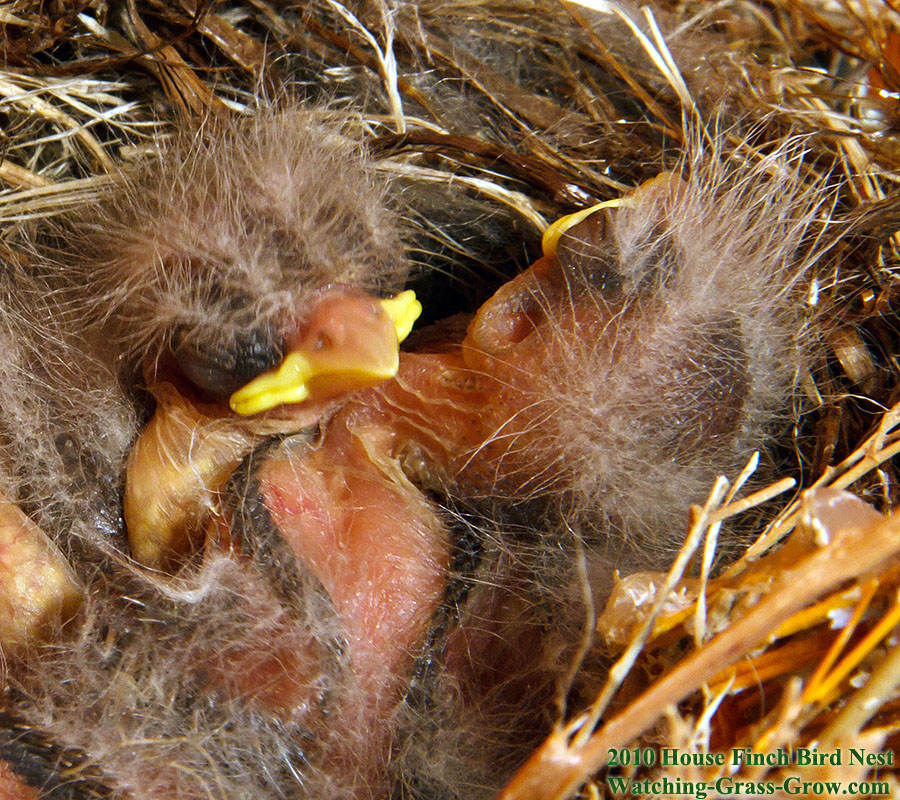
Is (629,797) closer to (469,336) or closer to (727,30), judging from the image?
(469,336)

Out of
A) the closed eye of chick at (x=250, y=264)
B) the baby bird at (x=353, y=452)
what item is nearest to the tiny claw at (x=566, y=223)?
the baby bird at (x=353, y=452)

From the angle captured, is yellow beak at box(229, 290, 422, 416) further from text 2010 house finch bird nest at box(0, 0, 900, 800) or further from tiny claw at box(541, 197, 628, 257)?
tiny claw at box(541, 197, 628, 257)

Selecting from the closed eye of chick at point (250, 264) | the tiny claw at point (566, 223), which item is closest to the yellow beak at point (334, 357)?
the closed eye of chick at point (250, 264)

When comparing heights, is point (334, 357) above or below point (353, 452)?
above

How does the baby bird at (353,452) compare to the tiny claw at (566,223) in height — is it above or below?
below

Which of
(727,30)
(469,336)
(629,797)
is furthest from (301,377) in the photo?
(727,30)

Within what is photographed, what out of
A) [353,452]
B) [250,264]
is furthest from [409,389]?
[250,264]

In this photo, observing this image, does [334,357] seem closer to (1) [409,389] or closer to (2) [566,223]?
(1) [409,389]

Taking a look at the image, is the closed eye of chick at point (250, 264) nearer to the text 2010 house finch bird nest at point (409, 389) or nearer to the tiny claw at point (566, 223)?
the text 2010 house finch bird nest at point (409, 389)
